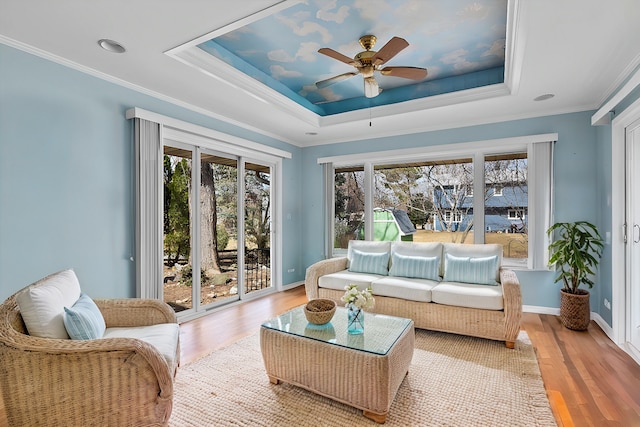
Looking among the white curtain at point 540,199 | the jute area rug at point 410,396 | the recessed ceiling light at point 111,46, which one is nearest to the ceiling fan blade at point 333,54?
the recessed ceiling light at point 111,46

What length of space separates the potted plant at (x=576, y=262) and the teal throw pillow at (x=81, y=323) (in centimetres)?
403

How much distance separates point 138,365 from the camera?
4.83 feet

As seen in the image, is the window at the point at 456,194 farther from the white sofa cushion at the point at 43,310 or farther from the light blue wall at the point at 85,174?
the white sofa cushion at the point at 43,310

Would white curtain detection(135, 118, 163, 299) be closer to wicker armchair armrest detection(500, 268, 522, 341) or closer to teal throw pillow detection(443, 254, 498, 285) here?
teal throw pillow detection(443, 254, 498, 285)

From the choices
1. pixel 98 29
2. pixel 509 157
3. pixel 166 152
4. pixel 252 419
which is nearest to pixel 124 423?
pixel 252 419

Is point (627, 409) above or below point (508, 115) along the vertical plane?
below

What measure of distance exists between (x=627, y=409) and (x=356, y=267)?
Answer: 2542mm

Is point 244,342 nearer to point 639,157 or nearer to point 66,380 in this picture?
point 66,380

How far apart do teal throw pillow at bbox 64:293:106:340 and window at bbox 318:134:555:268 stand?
3.71 meters

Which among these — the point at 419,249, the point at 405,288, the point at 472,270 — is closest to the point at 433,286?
the point at 405,288

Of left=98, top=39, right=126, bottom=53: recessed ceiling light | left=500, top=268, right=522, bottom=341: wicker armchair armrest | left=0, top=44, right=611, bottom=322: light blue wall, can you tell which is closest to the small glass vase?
left=500, top=268, right=522, bottom=341: wicker armchair armrest

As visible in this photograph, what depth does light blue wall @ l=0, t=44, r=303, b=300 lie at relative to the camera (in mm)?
2283

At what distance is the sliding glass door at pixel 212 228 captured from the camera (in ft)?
11.5

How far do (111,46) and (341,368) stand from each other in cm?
280
